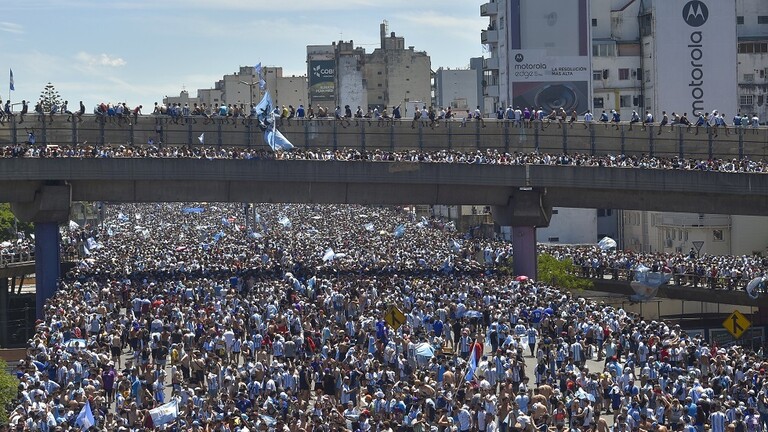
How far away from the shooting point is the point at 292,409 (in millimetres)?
30438

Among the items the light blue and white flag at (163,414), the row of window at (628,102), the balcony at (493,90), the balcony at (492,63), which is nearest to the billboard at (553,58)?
the row of window at (628,102)

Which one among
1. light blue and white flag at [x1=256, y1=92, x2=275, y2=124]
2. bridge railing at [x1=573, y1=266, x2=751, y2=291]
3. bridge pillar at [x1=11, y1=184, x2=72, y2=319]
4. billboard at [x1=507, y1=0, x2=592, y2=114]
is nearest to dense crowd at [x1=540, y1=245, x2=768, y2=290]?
bridge railing at [x1=573, y1=266, x2=751, y2=291]

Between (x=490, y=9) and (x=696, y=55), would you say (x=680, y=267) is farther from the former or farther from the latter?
(x=490, y=9)

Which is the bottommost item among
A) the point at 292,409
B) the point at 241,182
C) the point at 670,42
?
the point at 292,409

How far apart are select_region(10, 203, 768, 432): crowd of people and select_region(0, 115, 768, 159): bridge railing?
7.72 metres

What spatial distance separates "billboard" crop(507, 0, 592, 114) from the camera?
323 ft

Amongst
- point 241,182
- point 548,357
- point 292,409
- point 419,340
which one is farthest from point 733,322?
point 241,182

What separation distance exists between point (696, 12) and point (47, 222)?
5401 centimetres

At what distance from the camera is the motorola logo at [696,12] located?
97375 millimetres

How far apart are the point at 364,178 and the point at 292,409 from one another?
96.4 feet

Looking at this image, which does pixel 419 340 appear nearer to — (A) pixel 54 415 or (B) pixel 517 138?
(A) pixel 54 415

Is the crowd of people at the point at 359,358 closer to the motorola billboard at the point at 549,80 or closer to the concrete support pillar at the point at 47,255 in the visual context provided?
the concrete support pillar at the point at 47,255

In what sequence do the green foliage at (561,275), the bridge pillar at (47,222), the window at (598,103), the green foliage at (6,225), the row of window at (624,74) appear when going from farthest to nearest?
the window at (598,103) < the row of window at (624,74) < the green foliage at (6,225) < the green foliage at (561,275) < the bridge pillar at (47,222)

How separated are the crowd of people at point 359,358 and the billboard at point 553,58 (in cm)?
4296
